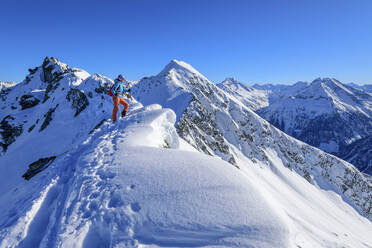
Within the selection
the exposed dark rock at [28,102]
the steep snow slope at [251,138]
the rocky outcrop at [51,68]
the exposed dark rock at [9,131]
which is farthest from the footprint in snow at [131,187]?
the rocky outcrop at [51,68]

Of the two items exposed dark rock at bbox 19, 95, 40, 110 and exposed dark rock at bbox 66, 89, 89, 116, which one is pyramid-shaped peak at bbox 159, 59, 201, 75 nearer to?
exposed dark rock at bbox 19, 95, 40, 110

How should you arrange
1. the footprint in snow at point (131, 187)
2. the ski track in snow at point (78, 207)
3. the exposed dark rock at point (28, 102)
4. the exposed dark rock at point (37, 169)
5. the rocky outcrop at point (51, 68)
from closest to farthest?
the ski track in snow at point (78, 207)
the footprint in snow at point (131, 187)
the exposed dark rock at point (37, 169)
the exposed dark rock at point (28, 102)
the rocky outcrop at point (51, 68)

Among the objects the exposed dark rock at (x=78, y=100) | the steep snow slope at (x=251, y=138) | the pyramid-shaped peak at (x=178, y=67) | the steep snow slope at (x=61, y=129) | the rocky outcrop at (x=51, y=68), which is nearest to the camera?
the steep snow slope at (x=61, y=129)

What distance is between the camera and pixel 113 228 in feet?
19.1

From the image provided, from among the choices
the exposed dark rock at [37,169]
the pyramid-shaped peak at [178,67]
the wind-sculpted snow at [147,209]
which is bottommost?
the wind-sculpted snow at [147,209]

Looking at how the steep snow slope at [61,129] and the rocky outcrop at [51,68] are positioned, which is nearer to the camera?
the steep snow slope at [61,129]

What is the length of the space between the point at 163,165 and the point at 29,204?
5266 millimetres

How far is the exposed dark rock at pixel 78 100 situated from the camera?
26.8 m

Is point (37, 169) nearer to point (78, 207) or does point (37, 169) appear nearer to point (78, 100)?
point (78, 207)

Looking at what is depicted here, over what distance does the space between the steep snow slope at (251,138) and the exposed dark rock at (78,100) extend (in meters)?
50.4

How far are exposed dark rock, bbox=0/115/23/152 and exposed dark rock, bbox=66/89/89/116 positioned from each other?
19786 mm

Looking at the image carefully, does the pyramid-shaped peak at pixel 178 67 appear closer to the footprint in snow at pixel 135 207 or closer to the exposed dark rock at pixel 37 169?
the exposed dark rock at pixel 37 169

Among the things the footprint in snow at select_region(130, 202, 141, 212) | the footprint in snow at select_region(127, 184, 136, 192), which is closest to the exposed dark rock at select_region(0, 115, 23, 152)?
the footprint in snow at select_region(127, 184, 136, 192)

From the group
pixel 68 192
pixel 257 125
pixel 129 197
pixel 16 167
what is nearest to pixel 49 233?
pixel 68 192
